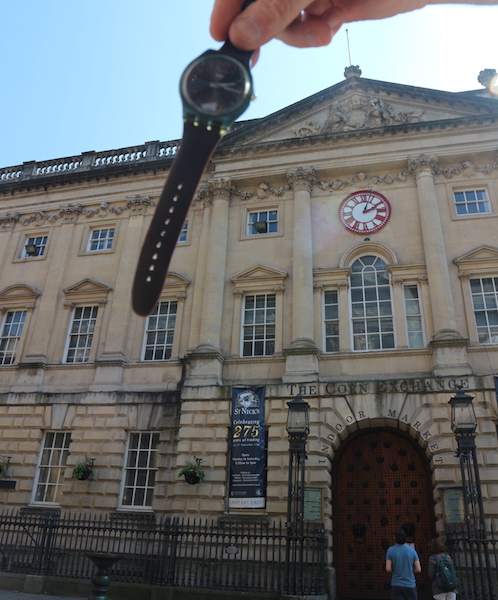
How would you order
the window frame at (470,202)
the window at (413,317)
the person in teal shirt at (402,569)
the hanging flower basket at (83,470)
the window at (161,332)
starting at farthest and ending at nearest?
the window at (161,332), the window frame at (470,202), the window at (413,317), the hanging flower basket at (83,470), the person in teal shirt at (402,569)

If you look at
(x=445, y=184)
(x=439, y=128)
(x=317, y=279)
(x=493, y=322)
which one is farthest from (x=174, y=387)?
(x=439, y=128)

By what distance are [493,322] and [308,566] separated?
9.28 meters

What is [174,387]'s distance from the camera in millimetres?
17891

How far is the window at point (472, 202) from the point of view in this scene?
61.1 feet

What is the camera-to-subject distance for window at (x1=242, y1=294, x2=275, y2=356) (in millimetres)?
18094

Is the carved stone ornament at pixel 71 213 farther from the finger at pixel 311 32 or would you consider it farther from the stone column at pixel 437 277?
the finger at pixel 311 32

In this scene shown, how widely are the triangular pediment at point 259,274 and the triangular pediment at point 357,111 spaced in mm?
5511

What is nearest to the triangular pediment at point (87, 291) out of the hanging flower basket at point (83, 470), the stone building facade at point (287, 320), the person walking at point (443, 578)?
the stone building facade at point (287, 320)

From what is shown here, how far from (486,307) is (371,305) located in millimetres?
3622

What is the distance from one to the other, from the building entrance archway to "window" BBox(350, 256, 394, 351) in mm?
2943

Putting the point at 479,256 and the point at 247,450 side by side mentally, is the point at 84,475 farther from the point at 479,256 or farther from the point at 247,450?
the point at 479,256

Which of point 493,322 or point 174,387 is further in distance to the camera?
point 174,387

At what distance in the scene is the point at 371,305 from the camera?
1792cm

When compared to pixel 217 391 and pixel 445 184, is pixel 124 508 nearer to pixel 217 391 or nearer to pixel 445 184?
pixel 217 391
